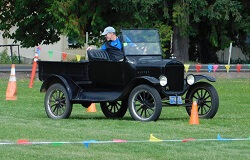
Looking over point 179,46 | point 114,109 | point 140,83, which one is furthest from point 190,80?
point 179,46

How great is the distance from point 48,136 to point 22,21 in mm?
33231

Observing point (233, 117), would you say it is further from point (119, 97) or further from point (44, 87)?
point (44, 87)

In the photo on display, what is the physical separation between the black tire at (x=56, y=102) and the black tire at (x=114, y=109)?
95 cm

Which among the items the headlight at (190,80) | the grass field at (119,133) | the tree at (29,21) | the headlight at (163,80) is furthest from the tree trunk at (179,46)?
the headlight at (163,80)

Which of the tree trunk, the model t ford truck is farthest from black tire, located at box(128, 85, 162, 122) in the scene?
the tree trunk

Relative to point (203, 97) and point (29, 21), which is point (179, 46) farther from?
point (203, 97)

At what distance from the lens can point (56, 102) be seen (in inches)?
673

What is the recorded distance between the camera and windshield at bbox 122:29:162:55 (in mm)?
17016

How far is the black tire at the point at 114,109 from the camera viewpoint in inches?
689

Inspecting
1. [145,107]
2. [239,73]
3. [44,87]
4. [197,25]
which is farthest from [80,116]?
[197,25]

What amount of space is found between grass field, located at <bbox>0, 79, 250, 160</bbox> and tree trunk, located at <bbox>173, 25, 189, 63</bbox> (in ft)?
65.7

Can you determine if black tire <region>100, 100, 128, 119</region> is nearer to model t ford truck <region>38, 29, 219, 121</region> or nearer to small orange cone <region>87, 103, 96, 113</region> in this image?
model t ford truck <region>38, 29, 219, 121</region>

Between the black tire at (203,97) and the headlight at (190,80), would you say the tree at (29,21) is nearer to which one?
the black tire at (203,97)

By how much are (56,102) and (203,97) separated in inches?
111
